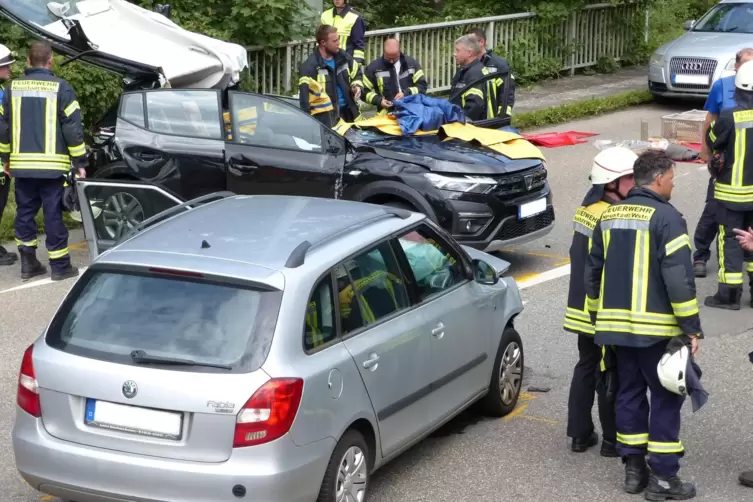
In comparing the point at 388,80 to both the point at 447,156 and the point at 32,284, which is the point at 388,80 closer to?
the point at 447,156

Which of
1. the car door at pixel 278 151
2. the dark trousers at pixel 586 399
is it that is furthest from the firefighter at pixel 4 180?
the dark trousers at pixel 586 399

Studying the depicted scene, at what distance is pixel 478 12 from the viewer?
20.8m

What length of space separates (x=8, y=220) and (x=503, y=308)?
21.2 feet

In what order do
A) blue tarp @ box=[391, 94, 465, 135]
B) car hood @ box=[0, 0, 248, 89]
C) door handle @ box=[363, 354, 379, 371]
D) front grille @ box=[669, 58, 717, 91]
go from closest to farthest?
door handle @ box=[363, 354, 379, 371] → blue tarp @ box=[391, 94, 465, 135] → car hood @ box=[0, 0, 248, 89] → front grille @ box=[669, 58, 717, 91]

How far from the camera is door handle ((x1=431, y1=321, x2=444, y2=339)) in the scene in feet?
20.4

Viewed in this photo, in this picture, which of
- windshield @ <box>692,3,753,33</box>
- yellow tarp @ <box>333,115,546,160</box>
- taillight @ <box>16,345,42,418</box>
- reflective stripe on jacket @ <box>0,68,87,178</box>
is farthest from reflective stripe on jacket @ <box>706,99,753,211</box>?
windshield @ <box>692,3,753,33</box>

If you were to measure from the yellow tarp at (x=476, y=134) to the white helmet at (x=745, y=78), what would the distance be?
83.1 inches

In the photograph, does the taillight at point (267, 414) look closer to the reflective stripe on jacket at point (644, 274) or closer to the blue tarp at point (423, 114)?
the reflective stripe on jacket at point (644, 274)

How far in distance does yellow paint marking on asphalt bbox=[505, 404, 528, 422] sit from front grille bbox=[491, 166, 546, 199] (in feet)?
9.51

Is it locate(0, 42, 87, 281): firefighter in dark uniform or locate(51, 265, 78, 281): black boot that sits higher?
locate(0, 42, 87, 281): firefighter in dark uniform

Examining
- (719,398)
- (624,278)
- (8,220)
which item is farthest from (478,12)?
(624,278)

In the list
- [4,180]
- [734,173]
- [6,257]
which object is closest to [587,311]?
[734,173]

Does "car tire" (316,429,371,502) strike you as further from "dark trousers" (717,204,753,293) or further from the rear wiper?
"dark trousers" (717,204,753,293)

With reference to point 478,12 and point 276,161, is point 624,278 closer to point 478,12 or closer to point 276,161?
point 276,161
